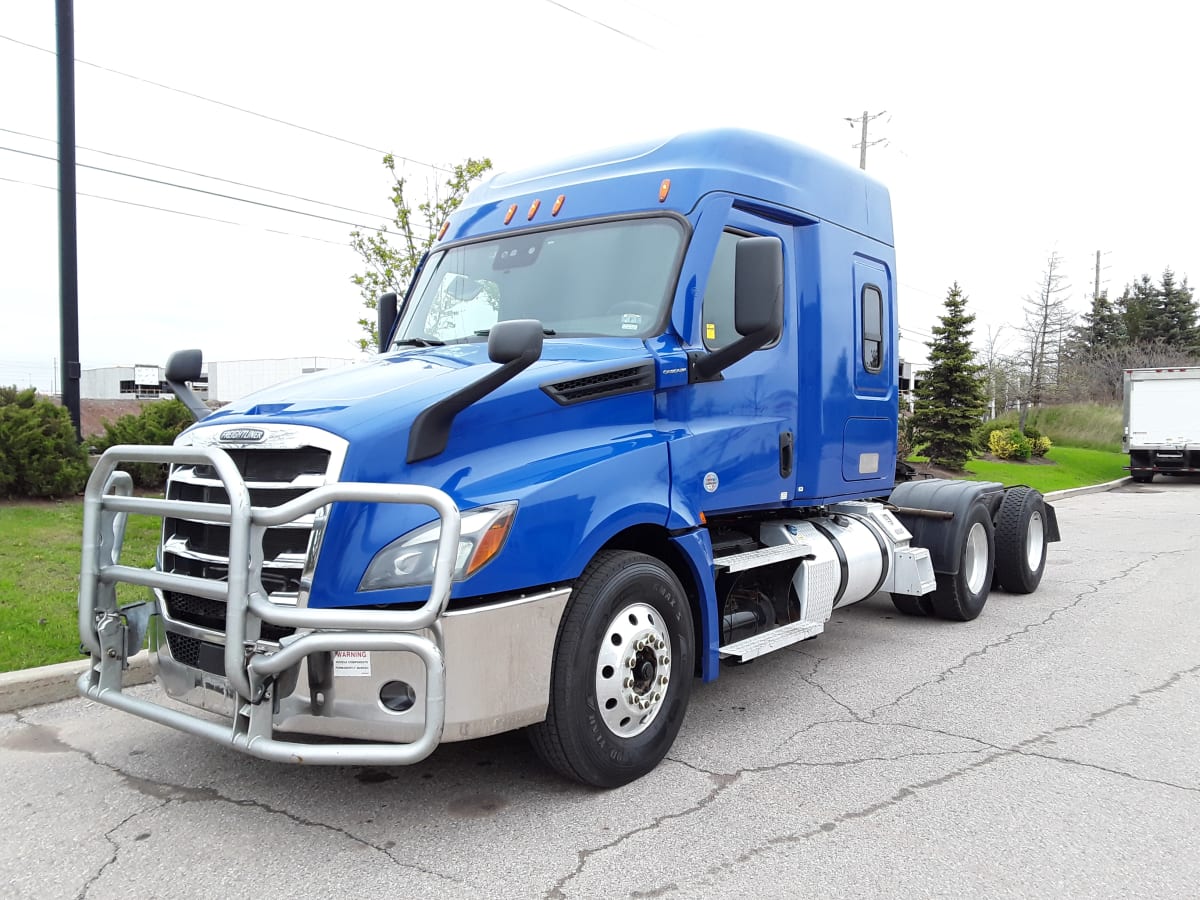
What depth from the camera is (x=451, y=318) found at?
515cm

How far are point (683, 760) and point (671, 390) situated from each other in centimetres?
176

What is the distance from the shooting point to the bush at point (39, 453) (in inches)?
391

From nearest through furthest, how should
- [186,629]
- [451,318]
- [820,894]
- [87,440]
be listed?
1. [820,894]
2. [186,629]
3. [451,318]
4. [87,440]

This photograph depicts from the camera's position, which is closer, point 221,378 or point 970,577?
point 970,577

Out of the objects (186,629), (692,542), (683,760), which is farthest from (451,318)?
(683,760)

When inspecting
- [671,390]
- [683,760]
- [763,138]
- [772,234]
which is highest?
[763,138]

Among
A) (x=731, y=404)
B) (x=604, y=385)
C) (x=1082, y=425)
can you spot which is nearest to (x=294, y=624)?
(x=604, y=385)

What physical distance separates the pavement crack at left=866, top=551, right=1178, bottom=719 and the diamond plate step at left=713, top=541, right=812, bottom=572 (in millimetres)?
961

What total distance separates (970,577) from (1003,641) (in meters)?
0.81

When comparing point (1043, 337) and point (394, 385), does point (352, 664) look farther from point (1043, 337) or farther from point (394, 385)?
point (1043, 337)

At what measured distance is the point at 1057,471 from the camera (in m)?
26.8

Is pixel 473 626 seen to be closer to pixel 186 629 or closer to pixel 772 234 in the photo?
pixel 186 629

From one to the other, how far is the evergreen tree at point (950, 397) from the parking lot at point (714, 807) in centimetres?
1979

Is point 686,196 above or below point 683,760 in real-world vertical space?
above
